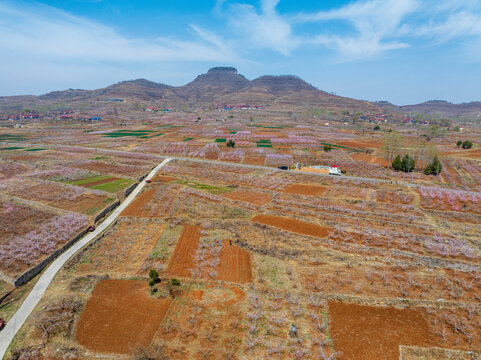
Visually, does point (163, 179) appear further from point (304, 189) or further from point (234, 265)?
point (234, 265)

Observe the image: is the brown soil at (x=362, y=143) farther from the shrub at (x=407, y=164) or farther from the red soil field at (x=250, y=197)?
the red soil field at (x=250, y=197)

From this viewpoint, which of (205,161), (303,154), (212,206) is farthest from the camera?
(303,154)

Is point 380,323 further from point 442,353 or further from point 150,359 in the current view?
point 150,359

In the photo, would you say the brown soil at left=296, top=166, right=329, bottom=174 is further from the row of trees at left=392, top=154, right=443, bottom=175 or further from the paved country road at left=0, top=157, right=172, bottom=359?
the paved country road at left=0, top=157, right=172, bottom=359

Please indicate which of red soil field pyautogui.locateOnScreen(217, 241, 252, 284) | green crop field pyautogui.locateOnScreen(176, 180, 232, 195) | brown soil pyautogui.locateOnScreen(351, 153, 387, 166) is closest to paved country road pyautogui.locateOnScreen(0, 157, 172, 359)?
Result: red soil field pyautogui.locateOnScreen(217, 241, 252, 284)

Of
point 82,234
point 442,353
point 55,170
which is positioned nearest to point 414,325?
point 442,353

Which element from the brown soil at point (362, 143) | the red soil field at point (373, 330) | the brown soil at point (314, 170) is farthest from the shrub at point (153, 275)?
the brown soil at point (362, 143)

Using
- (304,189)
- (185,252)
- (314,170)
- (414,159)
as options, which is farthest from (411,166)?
(185,252)
